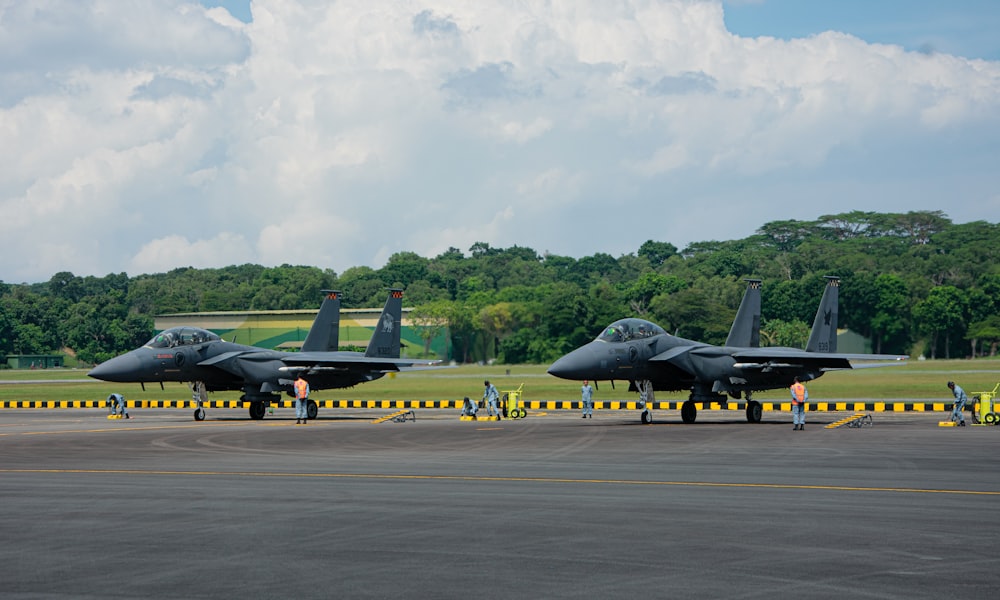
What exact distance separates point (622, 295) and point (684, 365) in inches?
3207

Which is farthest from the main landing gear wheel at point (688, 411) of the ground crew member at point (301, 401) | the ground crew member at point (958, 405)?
the ground crew member at point (301, 401)

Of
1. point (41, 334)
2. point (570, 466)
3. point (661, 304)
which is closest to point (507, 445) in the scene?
point (570, 466)

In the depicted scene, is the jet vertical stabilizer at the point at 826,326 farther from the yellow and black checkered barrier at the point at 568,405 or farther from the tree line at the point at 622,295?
the tree line at the point at 622,295

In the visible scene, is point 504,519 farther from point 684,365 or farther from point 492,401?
point 492,401

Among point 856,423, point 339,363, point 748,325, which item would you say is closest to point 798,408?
point 856,423

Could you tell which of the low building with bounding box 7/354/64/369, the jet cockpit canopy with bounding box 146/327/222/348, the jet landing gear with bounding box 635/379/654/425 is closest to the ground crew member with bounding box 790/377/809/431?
the jet landing gear with bounding box 635/379/654/425

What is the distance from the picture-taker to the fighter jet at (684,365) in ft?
108

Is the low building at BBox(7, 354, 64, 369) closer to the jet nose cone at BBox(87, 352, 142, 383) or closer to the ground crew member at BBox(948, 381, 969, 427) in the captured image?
the jet nose cone at BBox(87, 352, 142, 383)

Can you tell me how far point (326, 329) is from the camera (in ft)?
148

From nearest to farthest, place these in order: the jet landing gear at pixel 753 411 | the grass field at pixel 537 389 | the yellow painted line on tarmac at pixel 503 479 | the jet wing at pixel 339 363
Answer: the yellow painted line on tarmac at pixel 503 479 → the jet landing gear at pixel 753 411 → the jet wing at pixel 339 363 → the grass field at pixel 537 389

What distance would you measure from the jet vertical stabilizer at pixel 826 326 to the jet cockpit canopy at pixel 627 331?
25.7ft

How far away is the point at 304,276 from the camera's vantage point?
145000mm

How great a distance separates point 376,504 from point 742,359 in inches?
844

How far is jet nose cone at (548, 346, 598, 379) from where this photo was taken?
32.3 m
